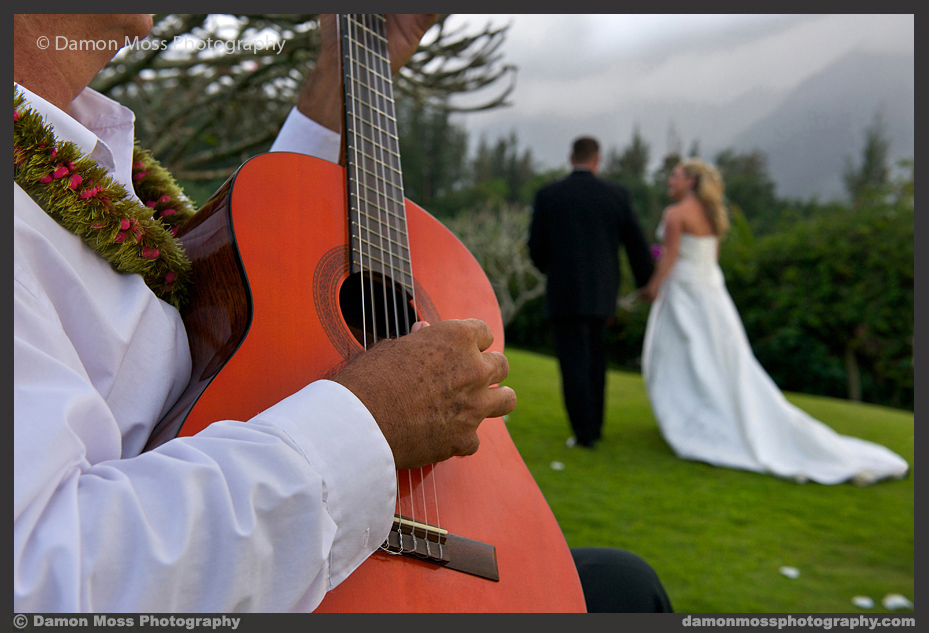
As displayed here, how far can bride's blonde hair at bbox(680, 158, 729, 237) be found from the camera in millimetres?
5527

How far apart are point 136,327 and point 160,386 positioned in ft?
0.31

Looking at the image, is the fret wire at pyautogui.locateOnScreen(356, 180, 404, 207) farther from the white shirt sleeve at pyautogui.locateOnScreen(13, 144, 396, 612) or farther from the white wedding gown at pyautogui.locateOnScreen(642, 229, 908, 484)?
the white wedding gown at pyautogui.locateOnScreen(642, 229, 908, 484)

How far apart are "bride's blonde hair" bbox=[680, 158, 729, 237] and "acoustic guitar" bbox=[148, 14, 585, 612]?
16.2ft

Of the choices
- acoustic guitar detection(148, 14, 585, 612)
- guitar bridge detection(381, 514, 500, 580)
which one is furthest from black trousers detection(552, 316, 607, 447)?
guitar bridge detection(381, 514, 500, 580)

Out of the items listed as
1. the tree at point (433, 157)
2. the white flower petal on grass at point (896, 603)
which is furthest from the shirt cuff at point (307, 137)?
the tree at point (433, 157)

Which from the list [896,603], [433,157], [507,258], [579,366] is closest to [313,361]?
[896,603]

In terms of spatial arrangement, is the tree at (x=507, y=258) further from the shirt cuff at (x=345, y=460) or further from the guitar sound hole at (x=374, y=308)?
the shirt cuff at (x=345, y=460)

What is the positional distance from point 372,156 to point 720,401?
462 centimetres

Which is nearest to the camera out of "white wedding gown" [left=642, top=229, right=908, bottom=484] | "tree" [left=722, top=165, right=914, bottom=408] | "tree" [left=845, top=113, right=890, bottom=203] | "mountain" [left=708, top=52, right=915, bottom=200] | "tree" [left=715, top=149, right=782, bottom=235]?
"white wedding gown" [left=642, top=229, right=908, bottom=484]

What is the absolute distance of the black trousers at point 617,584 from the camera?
3.66 ft

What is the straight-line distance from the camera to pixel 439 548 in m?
0.88

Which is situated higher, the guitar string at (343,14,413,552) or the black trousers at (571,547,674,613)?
the guitar string at (343,14,413,552)

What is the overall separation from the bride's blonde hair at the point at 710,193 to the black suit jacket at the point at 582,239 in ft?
3.09
